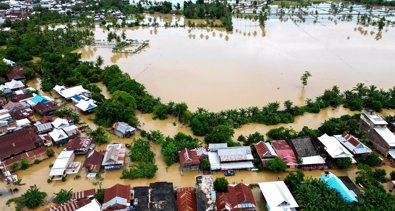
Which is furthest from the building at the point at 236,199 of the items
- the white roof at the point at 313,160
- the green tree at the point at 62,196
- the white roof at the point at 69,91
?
the white roof at the point at 69,91

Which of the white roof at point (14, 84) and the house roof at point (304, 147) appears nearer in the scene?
the house roof at point (304, 147)

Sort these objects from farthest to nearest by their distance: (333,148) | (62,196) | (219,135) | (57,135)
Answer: (57,135) → (219,135) → (333,148) → (62,196)

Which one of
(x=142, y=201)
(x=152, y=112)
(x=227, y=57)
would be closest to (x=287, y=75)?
(x=227, y=57)

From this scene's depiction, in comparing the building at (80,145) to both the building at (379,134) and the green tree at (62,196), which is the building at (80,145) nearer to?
the green tree at (62,196)

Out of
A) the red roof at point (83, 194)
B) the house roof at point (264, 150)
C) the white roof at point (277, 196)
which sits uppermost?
the house roof at point (264, 150)

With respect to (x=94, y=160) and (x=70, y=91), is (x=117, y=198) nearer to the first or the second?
(x=94, y=160)

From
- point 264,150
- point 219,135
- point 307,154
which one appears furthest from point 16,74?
point 307,154

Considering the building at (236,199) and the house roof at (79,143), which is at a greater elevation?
the house roof at (79,143)

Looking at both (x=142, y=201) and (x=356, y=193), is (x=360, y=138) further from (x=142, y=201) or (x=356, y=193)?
(x=142, y=201)
